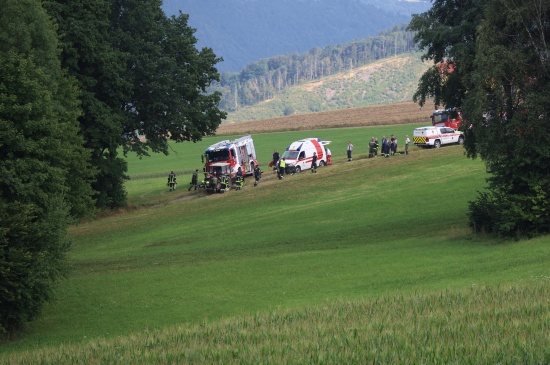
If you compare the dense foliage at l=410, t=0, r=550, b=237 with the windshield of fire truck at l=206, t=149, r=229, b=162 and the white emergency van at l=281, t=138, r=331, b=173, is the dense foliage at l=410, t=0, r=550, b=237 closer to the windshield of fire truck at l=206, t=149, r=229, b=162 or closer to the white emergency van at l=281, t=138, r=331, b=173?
the white emergency van at l=281, t=138, r=331, b=173

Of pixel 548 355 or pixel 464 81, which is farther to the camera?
pixel 464 81

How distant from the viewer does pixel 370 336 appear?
15.2 metres

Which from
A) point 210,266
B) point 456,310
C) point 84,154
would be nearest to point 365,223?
point 210,266

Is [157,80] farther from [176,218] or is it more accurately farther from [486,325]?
[486,325]

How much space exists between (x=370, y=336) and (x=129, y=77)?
4212 cm

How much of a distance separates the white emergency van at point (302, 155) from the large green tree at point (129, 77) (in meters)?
6.87

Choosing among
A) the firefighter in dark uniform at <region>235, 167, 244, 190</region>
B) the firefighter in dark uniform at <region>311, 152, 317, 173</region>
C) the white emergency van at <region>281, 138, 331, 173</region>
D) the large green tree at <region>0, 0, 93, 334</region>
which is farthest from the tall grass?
the white emergency van at <region>281, 138, 331, 173</region>

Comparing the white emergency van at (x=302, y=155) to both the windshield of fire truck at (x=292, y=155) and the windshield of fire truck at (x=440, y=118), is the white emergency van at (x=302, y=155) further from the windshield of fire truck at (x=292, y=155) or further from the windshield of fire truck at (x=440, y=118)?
the windshield of fire truck at (x=440, y=118)

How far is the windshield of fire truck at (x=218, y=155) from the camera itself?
6369 centimetres

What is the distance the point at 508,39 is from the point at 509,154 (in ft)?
15.2

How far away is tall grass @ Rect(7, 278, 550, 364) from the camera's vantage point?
43.6 feet

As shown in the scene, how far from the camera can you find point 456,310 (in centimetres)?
1775

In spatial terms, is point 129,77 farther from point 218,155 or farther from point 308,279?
point 308,279

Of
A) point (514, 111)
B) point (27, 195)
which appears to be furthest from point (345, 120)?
point (27, 195)
